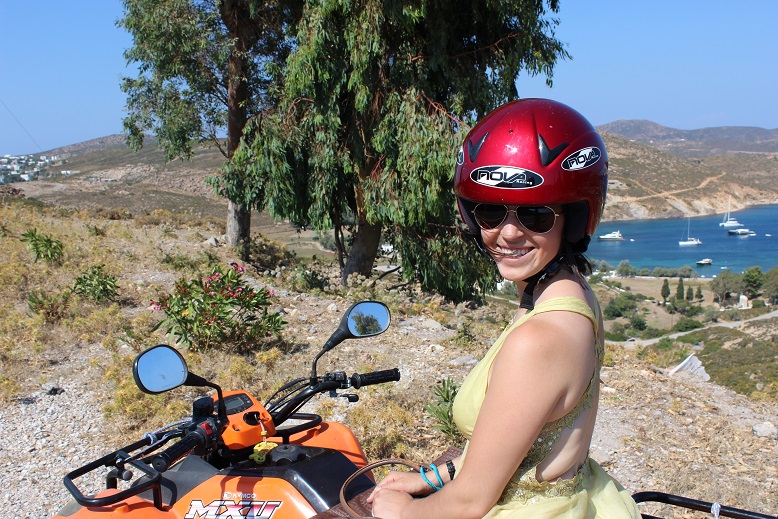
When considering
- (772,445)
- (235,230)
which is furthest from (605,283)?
(772,445)

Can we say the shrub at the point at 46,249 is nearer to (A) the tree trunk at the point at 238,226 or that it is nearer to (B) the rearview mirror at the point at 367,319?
(A) the tree trunk at the point at 238,226

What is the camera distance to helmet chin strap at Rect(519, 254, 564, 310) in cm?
175

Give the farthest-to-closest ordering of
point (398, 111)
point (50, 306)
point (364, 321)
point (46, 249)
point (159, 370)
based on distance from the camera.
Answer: point (398, 111)
point (46, 249)
point (50, 306)
point (364, 321)
point (159, 370)

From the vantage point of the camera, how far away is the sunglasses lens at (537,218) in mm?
1730

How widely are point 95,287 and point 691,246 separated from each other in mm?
105824

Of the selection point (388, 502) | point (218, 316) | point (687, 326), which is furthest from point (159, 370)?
point (687, 326)

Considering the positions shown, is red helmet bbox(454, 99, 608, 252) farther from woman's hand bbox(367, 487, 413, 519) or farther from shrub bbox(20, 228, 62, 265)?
shrub bbox(20, 228, 62, 265)

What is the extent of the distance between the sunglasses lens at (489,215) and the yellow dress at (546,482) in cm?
28

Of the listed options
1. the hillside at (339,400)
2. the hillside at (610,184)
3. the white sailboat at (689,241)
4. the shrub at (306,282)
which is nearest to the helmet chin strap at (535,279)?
the hillside at (339,400)

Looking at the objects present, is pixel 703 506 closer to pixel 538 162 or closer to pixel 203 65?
pixel 538 162

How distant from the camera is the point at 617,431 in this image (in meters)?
5.34

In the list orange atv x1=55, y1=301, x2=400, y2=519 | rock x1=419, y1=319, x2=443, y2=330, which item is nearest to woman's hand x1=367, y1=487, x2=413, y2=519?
orange atv x1=55, y1=301, x2=400, y2=519

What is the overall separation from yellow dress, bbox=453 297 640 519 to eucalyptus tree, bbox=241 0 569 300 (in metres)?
8.60

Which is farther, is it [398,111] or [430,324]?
[398,111]
